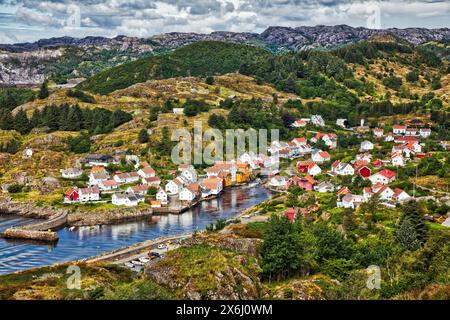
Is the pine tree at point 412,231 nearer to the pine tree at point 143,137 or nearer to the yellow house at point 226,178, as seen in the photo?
the yellow house at point 226,178

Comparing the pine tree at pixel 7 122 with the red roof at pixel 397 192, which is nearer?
the red roof at pixel 397 192

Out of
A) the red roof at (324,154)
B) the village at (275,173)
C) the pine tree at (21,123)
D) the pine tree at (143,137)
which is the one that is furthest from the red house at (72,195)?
the red roof at (324,154)

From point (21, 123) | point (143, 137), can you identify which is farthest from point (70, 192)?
point (21, 123)

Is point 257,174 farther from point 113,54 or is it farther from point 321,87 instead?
point 113,54

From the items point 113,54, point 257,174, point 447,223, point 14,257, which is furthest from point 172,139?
point 113,54

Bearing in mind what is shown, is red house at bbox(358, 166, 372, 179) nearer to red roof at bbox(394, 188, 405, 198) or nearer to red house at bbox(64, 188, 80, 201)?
red roof at bbox(394, 188, 405, 198)

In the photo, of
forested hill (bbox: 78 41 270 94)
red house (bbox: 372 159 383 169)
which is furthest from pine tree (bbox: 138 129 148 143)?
forested hill (bbox: 78 41 270 94)
